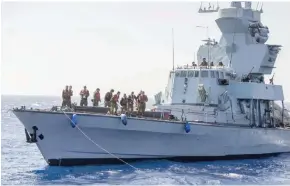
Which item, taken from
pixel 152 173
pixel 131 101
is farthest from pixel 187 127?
pixel 152 173

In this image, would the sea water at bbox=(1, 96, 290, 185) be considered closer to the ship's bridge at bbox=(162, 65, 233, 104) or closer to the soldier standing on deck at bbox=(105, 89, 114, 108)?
the soldier standing on deck at bbox=(105, 89, 114, 108)

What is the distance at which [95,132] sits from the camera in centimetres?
2320

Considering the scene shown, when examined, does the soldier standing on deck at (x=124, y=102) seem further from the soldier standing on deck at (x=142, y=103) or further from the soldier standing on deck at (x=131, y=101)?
the soldier standing on deck at (x=142, y=103)

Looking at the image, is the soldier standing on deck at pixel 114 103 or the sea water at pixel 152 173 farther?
the soldier standing on deck at pixel 114 103

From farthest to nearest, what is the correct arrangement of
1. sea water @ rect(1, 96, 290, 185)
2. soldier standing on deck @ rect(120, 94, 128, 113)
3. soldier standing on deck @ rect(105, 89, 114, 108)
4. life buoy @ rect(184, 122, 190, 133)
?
soldier standing on deck @ rect(105, 89, 114, 108)
soldier standing on deck @ rect(120, 94, 128, 113)
life buoy @ rect(184, 122, 190, 133)
sea water @ rect(1, 96, 290, 185)

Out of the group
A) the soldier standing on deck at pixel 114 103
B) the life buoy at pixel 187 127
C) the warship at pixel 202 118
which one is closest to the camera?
the warship at pixel 202 118

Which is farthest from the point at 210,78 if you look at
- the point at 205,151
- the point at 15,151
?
the point at 15,151

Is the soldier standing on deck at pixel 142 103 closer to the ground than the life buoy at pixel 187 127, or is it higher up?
higher up

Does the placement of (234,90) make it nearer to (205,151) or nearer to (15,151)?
(205,151)

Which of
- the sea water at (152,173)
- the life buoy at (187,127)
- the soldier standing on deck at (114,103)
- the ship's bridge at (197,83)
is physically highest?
the ship's bridge at (197,83)

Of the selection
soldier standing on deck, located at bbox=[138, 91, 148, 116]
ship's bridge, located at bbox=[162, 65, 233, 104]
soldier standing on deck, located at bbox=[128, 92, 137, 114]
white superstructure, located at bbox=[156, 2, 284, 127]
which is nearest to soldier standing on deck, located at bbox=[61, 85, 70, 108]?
soldier standing on deck, located at bbox=[128, 92, 137, 114]

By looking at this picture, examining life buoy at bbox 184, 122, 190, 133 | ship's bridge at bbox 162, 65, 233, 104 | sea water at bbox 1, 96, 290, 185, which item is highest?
ship's bridge at bbox 162, 65, 233, 104

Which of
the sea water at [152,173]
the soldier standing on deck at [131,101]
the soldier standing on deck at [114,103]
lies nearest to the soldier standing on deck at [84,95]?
the soldier standing on deck at [114,103]

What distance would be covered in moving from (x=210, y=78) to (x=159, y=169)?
648 centimetres
